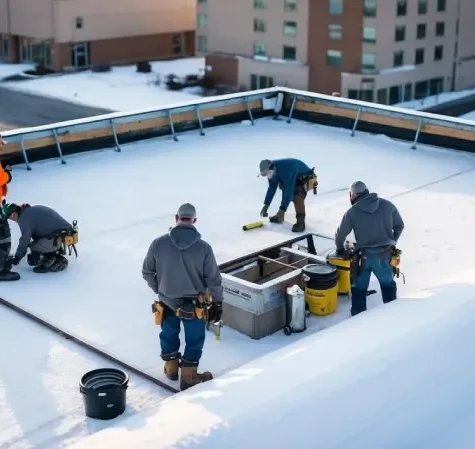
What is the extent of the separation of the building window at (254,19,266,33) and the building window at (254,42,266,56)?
680mm

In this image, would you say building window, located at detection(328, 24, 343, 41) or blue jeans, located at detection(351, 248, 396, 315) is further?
building window, located at detection(328, 24, 343, 41)

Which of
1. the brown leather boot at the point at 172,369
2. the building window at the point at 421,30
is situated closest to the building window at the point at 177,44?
the building window at the point at 421,30

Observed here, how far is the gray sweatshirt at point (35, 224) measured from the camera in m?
10.9

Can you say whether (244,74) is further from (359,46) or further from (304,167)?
(304,167)

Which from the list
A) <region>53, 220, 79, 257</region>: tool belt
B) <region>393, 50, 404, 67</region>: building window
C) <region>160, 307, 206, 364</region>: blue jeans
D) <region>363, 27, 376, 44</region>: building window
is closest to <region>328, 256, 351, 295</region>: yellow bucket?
<region>160, 307, 206, 364</region>: blue jeans

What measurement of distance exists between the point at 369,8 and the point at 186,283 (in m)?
39.9

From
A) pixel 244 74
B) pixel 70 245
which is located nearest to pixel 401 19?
pixel 244 74

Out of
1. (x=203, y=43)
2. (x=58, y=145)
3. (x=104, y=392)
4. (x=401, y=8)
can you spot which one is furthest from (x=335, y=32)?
(x=104, y=392)

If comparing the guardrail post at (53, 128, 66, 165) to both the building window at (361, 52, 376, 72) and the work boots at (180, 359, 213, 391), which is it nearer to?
the work boots at (180, 359, 213, 391)

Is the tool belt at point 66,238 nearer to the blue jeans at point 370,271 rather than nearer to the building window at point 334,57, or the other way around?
the blue jeans at point 370,271

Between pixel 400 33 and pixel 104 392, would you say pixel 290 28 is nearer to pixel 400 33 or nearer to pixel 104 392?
pixel 400 33

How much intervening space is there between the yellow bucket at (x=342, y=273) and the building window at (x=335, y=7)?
37.7m

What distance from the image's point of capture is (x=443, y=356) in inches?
293

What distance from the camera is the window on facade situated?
48841 millimetres
